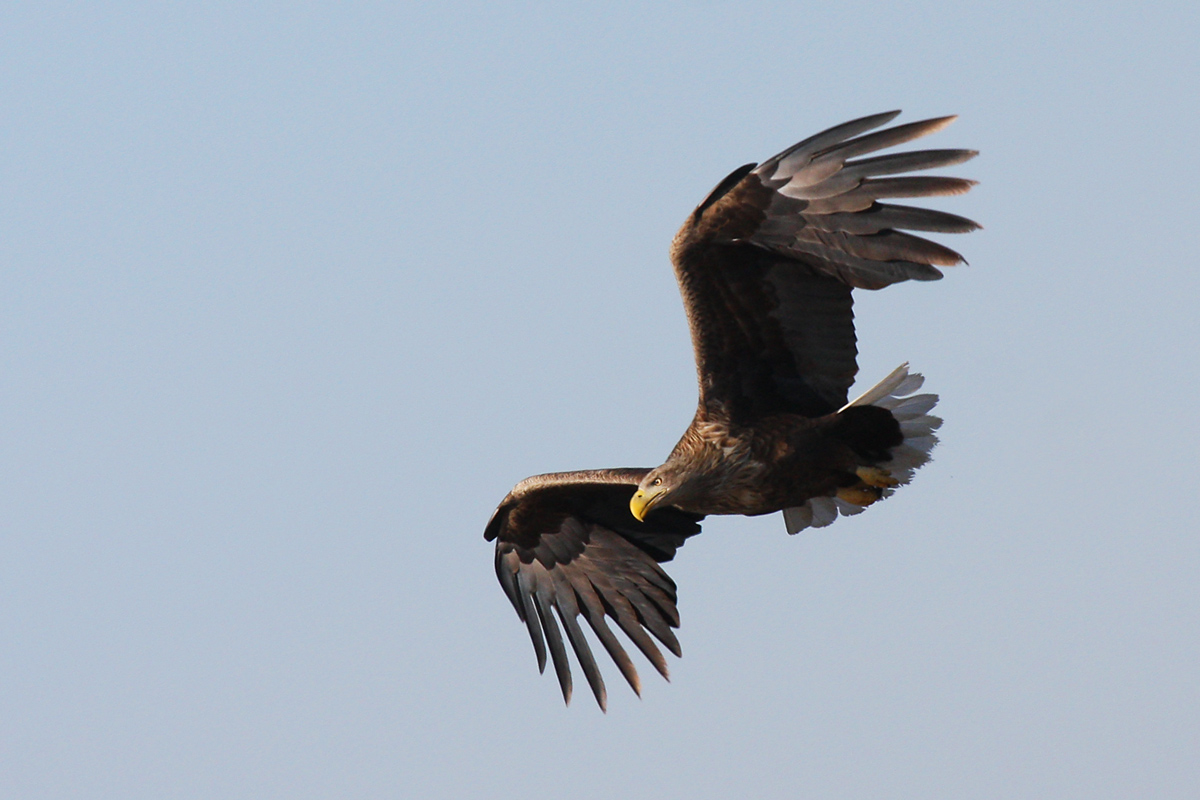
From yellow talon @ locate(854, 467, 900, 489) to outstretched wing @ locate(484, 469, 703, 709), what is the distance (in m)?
1.77

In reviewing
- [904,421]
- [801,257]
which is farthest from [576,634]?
[801,257]

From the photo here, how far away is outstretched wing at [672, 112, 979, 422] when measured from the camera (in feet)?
28.1

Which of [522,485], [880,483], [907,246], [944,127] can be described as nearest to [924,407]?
[880,483]

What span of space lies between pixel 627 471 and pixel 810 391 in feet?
5.36

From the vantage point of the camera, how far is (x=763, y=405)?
977cm

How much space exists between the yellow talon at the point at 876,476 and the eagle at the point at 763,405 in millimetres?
13

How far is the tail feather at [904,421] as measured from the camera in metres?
9.52

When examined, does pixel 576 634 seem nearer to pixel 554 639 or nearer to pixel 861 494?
pixel 554 639

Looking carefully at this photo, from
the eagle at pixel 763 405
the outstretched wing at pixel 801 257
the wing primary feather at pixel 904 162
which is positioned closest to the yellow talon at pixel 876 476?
the eagle at pixel 763 405

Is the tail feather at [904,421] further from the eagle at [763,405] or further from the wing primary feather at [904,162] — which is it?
the wing primary feather at [904,162]

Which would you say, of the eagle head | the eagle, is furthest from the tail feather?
the eagle head

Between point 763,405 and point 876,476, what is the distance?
3.02 ft

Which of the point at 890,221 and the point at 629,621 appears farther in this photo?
the point at 629,621

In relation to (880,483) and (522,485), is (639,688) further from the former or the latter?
(880,483)
